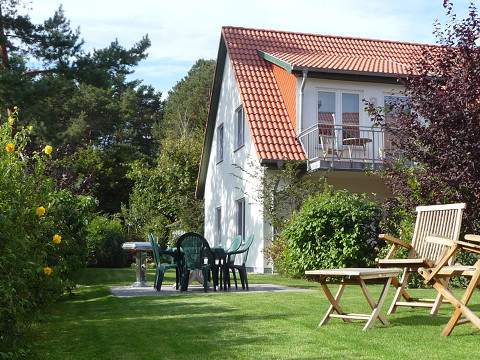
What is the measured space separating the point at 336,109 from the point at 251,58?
3.43 meters

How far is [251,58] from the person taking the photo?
2053cm

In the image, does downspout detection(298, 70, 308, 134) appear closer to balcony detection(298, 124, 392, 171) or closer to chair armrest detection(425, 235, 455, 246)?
balcony detection(298, 124, 392, 171)

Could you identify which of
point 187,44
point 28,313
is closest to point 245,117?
point 28,313

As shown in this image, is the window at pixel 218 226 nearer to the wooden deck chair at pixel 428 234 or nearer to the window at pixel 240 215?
the window at pixel 240 215

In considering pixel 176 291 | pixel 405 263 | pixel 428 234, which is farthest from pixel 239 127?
pixel 405 263

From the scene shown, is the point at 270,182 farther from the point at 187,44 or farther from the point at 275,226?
the point at 187,44

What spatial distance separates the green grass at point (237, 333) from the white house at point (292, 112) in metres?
8.69

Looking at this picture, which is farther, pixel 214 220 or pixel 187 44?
pixel 187 44

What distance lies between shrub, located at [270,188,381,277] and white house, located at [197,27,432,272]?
9.00ft

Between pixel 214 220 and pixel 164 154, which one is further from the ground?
pixel 164 154

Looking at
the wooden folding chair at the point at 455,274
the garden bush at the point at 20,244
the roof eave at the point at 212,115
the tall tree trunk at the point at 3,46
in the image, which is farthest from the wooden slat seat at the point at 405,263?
the roof eave at the point at 212,115

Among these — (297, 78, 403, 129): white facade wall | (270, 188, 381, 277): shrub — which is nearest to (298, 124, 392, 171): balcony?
(297, 78, 403, 129): white facade wall

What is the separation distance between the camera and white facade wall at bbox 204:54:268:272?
18250 mm

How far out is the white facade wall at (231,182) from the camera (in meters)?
18.2
